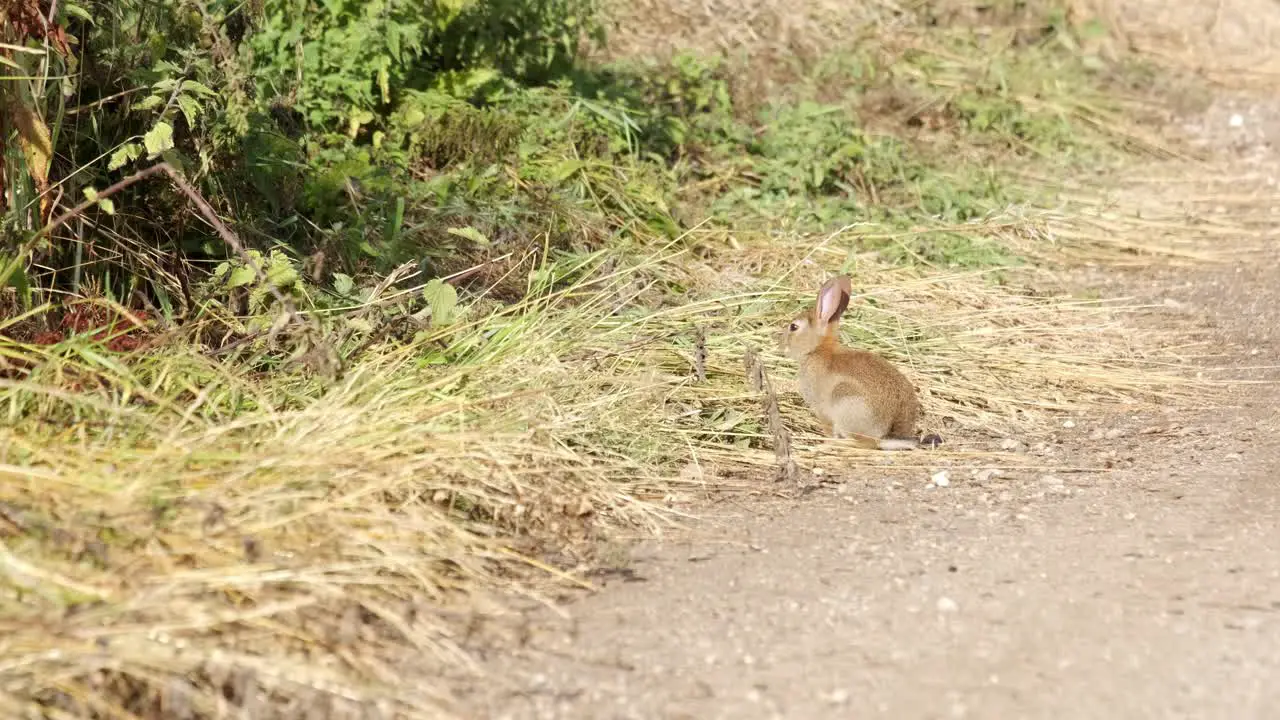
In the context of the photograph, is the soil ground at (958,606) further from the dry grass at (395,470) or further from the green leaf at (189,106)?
the green leaf at (189,106)

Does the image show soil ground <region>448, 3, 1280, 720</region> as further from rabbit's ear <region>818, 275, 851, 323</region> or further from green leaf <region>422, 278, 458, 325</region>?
green leaf <region>422, 278, 458, 325</region>

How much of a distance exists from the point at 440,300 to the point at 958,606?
2.18m

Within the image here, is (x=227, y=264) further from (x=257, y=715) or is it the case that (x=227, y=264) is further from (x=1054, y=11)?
(x=1054, y=11)

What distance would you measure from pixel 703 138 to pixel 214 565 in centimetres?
531

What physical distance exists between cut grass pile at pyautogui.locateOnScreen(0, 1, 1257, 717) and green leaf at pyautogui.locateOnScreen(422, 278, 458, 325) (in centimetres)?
4

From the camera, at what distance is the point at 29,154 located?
459 cm

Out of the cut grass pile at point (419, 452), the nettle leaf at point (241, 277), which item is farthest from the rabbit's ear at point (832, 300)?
the nettle leaf at point (241, 277)

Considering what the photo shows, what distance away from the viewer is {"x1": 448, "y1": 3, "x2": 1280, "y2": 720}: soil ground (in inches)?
128

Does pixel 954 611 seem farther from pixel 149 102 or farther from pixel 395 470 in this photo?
pixel 149 102

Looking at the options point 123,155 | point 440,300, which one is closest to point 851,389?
point 440,300

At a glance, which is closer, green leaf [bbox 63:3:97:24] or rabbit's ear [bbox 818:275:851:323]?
green leaf [bbox 63:3:97:24]

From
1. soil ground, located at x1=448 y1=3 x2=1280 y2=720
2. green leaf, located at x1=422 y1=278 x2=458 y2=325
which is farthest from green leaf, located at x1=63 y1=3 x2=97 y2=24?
soil ground, located at x1=448 y1=3 x2=1280 y2=720

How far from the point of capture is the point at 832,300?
18.0ft

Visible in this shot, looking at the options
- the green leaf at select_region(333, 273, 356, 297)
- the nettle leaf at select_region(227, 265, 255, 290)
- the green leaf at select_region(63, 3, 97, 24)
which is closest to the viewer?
the green leaf at select_region(63, 3, 97, 24)
